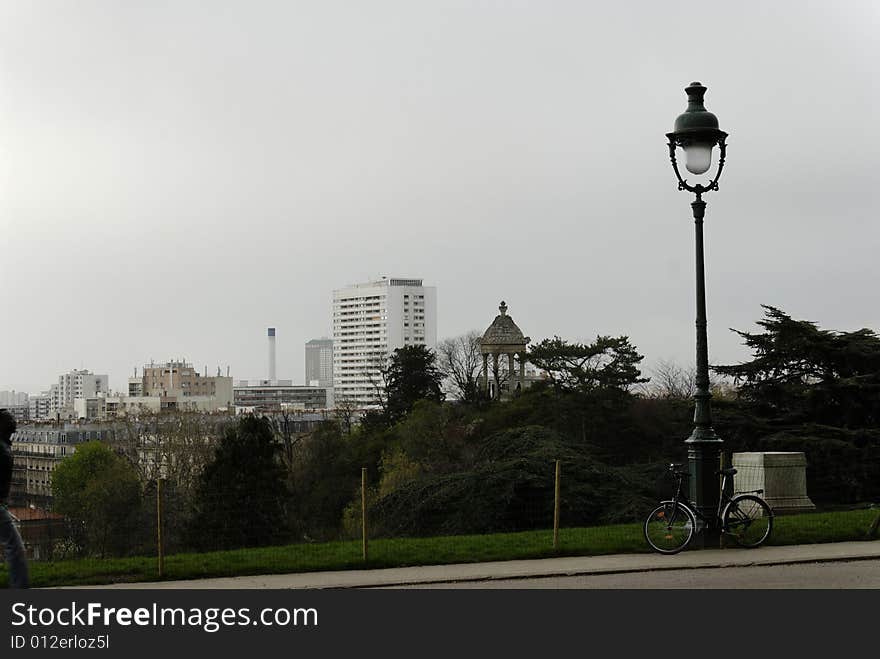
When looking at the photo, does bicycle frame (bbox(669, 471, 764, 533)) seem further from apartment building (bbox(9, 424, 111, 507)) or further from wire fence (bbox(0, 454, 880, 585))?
apartment building (bbox(9, 424, 111, 507))

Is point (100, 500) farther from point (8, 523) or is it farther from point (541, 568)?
point (8, 523)

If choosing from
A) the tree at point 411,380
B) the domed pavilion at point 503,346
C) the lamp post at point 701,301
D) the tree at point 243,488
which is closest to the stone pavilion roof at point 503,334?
the domed pavilion at point 503,346

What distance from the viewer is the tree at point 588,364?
55656 millimetres

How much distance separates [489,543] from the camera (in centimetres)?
1530

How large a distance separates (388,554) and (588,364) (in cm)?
4449

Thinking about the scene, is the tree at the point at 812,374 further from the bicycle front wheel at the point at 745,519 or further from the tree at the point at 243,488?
the bicycle front wheel at the point at 745,519

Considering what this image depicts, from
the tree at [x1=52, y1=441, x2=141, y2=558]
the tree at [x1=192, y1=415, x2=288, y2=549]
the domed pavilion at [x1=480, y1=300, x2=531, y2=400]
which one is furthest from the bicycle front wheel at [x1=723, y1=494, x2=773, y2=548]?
the domed pavilion at [x1=480, y1=300, x2=531, y2=400]

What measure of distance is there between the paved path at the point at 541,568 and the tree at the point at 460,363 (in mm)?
66388

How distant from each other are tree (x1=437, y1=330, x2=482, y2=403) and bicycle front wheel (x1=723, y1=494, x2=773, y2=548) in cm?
6577

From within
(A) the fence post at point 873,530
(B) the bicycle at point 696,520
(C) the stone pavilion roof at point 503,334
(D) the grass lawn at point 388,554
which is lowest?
(D) the grass lawn at point 388,554

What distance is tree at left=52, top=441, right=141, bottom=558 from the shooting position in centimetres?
3734

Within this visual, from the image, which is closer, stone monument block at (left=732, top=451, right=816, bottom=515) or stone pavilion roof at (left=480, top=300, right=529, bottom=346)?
stone monument block at (left=732, top=451, right=816, bottom=515)
